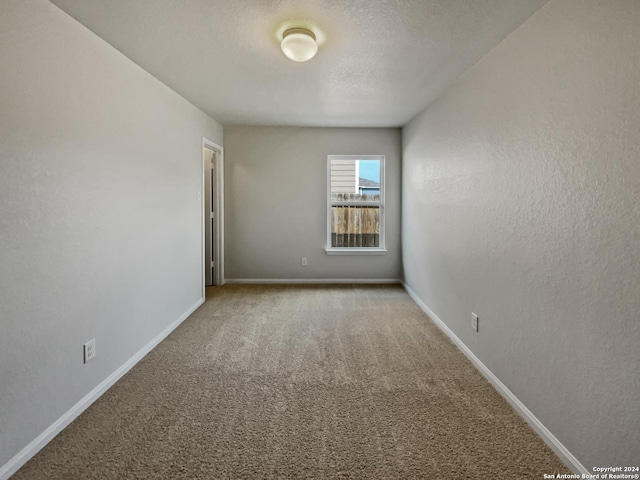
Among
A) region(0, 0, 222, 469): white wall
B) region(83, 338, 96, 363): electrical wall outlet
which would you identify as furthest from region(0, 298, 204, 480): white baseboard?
region(83, 338, 96, 363): electrical wall outlet

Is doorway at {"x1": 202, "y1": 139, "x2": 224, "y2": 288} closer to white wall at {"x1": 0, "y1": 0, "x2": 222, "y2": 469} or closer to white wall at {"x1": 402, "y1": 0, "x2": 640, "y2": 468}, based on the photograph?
white wall at {"x1": 0, "y1": 0, "x2": 222, "y2": 469}

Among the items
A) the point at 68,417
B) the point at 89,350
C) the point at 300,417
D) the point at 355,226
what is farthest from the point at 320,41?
the point at 355,226

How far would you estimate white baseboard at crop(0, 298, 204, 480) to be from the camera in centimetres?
160

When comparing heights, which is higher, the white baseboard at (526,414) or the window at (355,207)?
the window at (355,207)

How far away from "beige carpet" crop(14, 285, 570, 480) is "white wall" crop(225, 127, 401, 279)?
2.10 metres

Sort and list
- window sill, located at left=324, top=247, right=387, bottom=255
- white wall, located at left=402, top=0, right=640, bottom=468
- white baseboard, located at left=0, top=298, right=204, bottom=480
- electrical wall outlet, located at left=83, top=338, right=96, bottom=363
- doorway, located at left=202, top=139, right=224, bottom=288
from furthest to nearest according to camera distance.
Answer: window sill, located at left=324, top=247, right=387, bottom=255, doorway, located at left=202, top=139, right=224, bottom=288, electrical wall outlet, located at left=83, top=338, right=96, bottom=363, white baseboard, located at left=0, top=298, right=204, bottom=480, white wall, located at left=402, top=0, right=640, bottom=468

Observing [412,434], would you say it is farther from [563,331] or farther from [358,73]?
[358,73]

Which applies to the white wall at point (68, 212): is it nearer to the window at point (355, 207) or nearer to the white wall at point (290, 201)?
the white wall at point (290, 201)

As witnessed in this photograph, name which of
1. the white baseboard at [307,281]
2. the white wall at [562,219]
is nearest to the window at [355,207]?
the white baseboard at [307,281]

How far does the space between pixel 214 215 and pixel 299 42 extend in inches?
136

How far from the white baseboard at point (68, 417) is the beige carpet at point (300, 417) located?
0.04 m

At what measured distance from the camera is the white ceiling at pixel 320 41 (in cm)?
194

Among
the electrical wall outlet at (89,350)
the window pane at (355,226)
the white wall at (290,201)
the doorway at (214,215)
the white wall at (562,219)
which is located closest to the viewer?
the white wall at (562,219)

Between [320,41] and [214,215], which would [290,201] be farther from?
[320,41]
